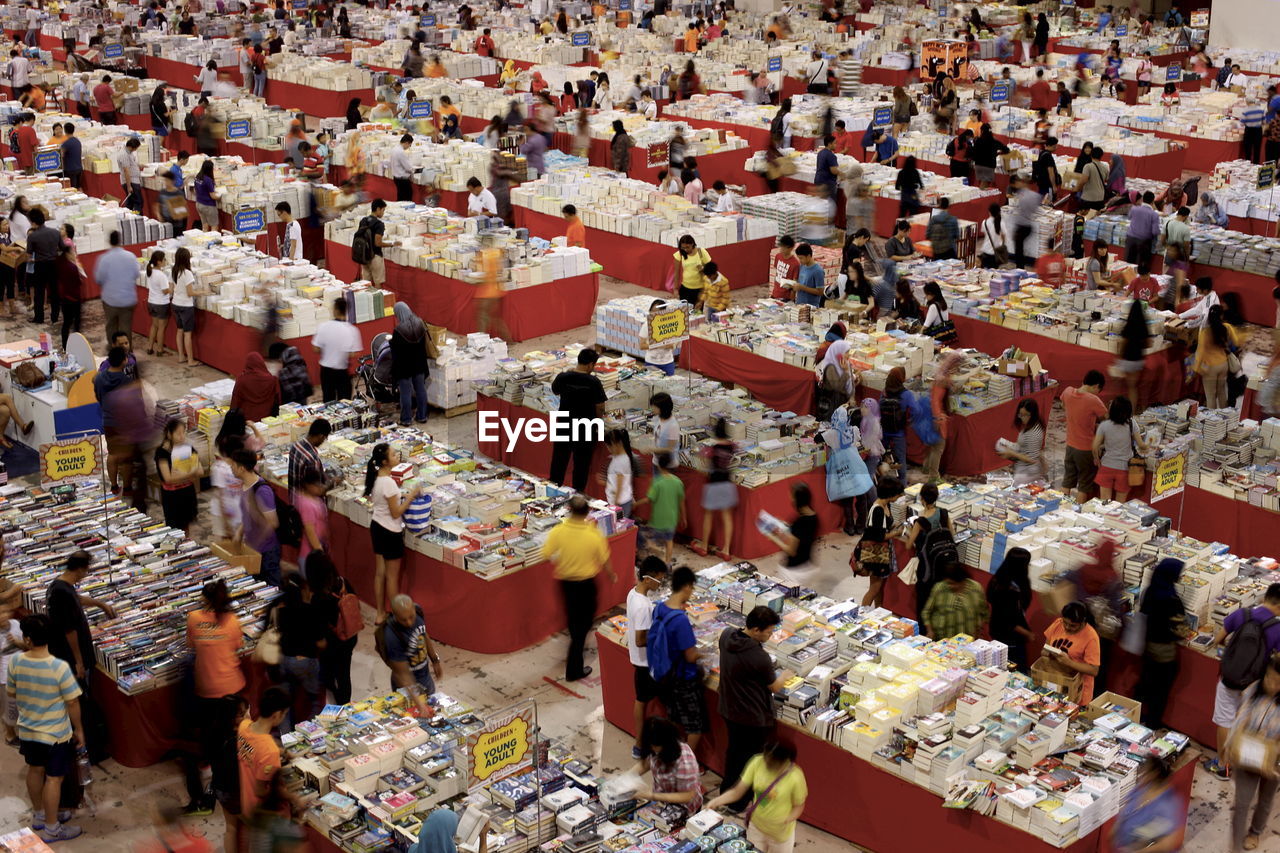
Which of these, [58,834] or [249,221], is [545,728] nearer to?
[58,834]

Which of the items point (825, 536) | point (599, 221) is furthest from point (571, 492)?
point (599, 221)

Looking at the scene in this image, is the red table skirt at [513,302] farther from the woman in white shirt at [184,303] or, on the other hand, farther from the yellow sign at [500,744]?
the yellow sign at [500,744]

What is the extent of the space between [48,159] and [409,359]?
1060 centimetres

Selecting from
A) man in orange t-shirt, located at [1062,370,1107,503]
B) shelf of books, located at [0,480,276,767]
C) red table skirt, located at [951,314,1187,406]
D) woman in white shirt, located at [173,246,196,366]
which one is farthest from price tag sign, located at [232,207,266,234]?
man in orange t-shirt, located at [1062,370,1107,503]

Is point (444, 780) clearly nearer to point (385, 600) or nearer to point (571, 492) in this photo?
point (385, 600)

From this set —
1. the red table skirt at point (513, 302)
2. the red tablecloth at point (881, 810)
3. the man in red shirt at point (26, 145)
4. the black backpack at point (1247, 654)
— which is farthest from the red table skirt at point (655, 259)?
the black backpack at point (1247, 654)

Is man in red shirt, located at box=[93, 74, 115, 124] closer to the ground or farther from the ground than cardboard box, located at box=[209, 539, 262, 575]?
farther from the ground

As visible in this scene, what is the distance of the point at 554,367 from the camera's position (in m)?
15.2

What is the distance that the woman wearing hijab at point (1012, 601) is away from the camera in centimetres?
1050

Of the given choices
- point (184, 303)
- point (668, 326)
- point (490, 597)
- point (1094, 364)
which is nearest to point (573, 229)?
point (668, 326)

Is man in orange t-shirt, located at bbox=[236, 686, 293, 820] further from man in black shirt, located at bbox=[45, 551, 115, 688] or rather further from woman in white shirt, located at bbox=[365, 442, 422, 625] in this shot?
woman in white shirt, located at bbox=[365, 442, 422, 625]

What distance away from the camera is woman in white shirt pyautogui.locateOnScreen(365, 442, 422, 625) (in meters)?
11.6

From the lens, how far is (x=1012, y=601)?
10.5m

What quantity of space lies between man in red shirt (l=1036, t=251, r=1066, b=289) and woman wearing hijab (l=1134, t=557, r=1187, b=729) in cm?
795
